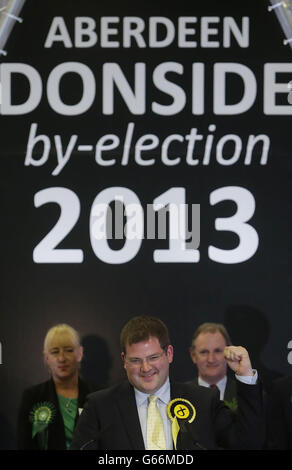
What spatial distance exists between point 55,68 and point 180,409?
6.45 ft

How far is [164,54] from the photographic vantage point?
399 cm

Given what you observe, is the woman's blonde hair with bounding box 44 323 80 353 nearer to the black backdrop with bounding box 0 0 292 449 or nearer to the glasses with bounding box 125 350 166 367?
the black backdrop with bounding box 0 0 292 449

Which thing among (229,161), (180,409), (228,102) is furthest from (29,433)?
(228,102)

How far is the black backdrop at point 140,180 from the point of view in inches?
155

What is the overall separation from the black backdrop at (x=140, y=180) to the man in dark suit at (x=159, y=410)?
14cm

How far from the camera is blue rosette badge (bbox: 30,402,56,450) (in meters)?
3.91

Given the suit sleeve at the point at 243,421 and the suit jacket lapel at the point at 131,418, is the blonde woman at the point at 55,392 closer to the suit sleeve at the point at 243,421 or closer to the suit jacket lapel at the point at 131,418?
the suit jacket lapel at the point at 131,418

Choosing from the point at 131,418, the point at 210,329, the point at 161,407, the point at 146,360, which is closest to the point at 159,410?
the point at 161,407

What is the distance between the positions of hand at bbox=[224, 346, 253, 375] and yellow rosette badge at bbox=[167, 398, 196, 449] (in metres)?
0.31

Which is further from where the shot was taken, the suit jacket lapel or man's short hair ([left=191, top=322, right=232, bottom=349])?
man's short hair ([left=191, top=322, right=232, bottom=349])

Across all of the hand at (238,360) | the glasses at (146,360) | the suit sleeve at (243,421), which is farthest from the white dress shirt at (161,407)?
the hand at (238,360)

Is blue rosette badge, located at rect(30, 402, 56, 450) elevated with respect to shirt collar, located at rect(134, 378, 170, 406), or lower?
lower

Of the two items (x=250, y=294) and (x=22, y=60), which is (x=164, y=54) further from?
(x=250, y=294)

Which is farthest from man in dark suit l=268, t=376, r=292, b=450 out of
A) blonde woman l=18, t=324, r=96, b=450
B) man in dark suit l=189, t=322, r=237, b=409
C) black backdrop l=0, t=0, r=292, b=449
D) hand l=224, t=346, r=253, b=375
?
blonde woman l=18, t=324, r=96, b=450
